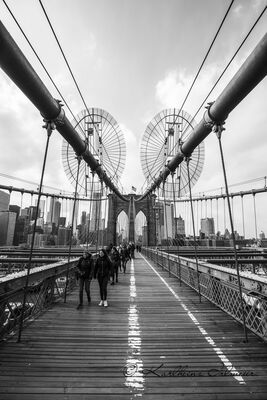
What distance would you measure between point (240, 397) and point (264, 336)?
7.47 feet

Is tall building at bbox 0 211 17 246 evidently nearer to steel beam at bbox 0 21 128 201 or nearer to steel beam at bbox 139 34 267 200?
steel beam at bbox 0 21 128 201

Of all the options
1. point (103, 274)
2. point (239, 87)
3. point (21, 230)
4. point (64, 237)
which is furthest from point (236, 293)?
point (21, 230)

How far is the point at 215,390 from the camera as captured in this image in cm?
328

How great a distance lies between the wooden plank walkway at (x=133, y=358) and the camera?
3.27 metres

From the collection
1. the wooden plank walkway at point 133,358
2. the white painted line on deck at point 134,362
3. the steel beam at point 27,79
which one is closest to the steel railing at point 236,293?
the wooden plank walkway at point 133,358

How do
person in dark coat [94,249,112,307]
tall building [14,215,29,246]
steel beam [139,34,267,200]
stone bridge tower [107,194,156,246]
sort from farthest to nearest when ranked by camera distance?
tall building [14,215,29,246] < stone bridge tower [107,194,156,246] < person in dark coat [94,249,112,307] < steel beam [139,34,267,200]

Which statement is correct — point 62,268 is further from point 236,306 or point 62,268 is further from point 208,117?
point 208,117

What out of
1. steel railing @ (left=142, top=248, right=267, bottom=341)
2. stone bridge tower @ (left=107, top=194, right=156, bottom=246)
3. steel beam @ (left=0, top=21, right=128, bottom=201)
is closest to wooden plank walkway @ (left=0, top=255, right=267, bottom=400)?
steel railing @ (left=142, top=248, right=267, bottom=341)

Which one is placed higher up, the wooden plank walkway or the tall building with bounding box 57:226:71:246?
the tall building with bounding box 57:226:71:246

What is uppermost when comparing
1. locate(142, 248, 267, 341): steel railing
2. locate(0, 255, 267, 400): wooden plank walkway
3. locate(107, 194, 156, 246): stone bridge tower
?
locate(107, 194, 156, 246): stone bridge tower

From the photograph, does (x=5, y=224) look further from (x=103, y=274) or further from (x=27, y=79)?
(x=27, y=79)

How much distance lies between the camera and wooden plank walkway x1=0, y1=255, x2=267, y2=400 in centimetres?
327

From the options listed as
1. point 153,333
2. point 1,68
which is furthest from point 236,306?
point 1,68

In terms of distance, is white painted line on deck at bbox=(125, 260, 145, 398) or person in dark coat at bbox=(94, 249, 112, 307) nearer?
white painted line on deck at bbox=(125, 260, 145, 398)
